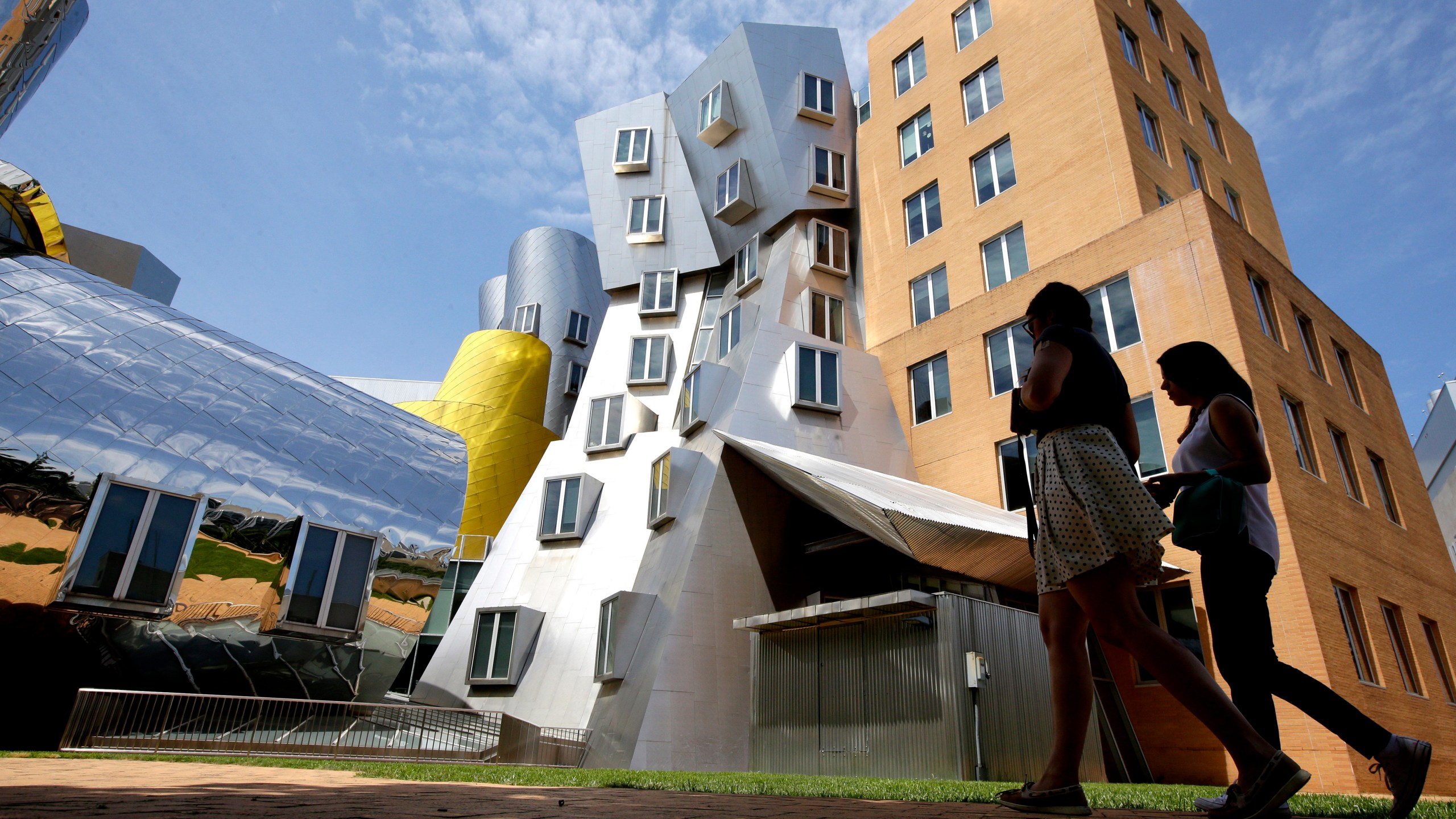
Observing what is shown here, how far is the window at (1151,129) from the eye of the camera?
21891 mm

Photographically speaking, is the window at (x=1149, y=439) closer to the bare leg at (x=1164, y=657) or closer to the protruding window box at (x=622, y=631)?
the protruding window box at (x=622, y=631)

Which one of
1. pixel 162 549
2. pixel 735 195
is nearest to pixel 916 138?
pixel 735 195

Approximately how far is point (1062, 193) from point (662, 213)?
14.5 m

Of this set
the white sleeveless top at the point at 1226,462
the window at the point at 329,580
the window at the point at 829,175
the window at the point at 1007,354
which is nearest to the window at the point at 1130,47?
the window at the point at 829,175

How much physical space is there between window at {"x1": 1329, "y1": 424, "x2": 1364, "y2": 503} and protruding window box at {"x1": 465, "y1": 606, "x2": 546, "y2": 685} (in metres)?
20.1

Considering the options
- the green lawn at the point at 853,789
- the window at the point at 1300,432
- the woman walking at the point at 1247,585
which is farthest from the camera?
the window at the point at 1300,432

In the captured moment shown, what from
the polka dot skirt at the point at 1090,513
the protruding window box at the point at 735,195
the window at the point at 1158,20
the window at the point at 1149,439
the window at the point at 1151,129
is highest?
the window at the point at 1158,20

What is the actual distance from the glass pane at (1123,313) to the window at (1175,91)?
9.82 m

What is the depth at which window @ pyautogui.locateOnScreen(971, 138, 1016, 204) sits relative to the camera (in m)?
22.7

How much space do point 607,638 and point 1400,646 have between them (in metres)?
17.2

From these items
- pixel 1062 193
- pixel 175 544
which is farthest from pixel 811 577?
pixel 175 544

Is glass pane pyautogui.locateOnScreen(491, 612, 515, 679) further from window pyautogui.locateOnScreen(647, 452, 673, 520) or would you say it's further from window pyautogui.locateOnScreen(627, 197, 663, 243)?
window pyautogui.locateOnScreen(627, 197, 663, 243)

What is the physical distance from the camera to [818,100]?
28469 millimetres

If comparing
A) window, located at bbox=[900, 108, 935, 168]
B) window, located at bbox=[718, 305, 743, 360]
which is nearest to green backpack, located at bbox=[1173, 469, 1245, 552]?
window, located at bbox=[718, 305, 743, 360]
